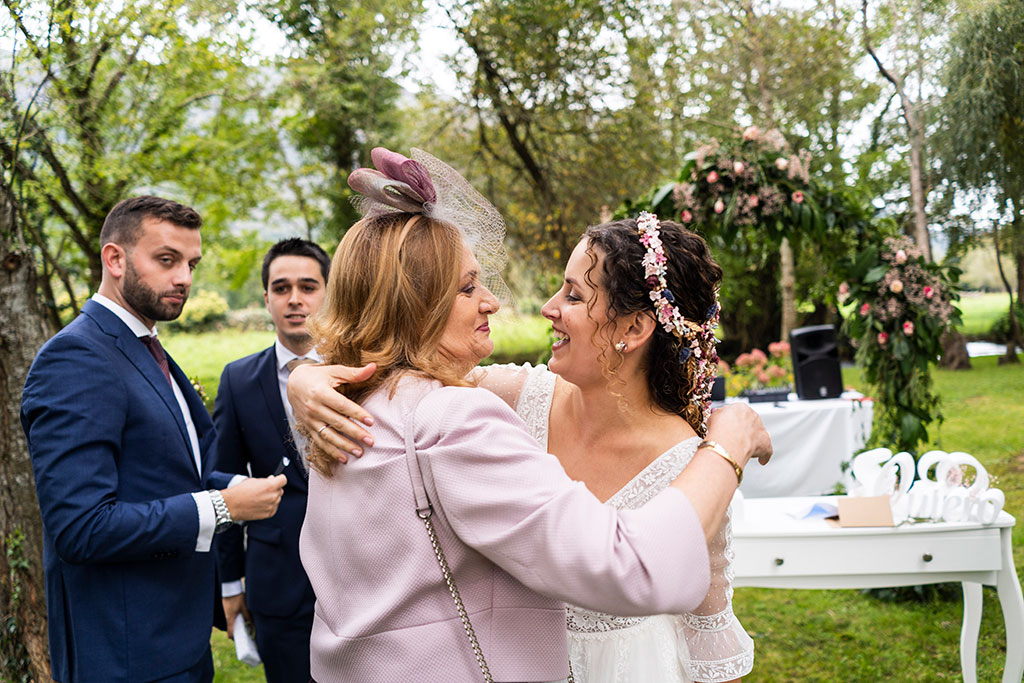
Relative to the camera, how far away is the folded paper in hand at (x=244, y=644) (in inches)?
110

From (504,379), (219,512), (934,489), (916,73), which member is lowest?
(934,489)

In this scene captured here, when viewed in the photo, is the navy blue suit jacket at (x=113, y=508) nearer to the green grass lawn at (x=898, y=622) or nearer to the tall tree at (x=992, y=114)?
the green grass lawn at (x=898, y=622)

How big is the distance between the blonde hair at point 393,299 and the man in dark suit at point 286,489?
49.1 inches

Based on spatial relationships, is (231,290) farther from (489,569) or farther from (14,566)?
(489,569)

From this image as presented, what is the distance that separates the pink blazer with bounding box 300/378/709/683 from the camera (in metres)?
1.04

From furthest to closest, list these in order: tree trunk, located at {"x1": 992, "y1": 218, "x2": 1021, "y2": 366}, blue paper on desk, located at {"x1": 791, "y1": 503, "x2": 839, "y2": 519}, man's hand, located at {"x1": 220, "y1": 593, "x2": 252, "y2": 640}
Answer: tree trunk, located at {"x1": 992, "y1": 218, "x2": 1021, "y2": 366}
blue paper on desk, located at {"x1": 791, "y1": 503, "x2": 839, "y2": 519}
man's hand, located at {"x1": 220, "y1": 593, "x2": 252, "y2": 640}

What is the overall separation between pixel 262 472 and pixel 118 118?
4.96 m

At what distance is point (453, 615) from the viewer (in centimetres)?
115

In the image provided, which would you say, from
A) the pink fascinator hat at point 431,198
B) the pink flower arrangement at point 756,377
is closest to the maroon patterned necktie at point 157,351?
the pink fascinator hat at point 431,198

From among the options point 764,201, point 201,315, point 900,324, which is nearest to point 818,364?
point 900,324

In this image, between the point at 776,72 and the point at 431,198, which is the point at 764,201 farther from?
the point at 776,72

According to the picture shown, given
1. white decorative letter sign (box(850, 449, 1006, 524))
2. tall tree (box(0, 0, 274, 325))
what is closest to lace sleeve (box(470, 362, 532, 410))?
white decorative letter sign (box(850, 449, 1006, 524))

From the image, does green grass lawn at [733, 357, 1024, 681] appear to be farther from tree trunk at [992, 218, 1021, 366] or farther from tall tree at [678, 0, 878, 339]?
tall tree at [678, 0, 878, 339]

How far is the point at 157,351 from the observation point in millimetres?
2195
